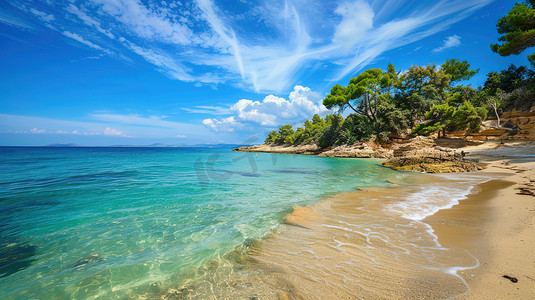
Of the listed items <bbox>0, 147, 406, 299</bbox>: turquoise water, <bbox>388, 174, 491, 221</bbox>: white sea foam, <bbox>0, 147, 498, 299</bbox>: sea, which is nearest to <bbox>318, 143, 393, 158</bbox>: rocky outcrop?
<bbox>388, 174, 491, 221</bbox>: white sea foam

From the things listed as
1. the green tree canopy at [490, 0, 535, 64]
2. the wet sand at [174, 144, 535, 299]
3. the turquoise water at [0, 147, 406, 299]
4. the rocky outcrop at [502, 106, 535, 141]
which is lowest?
the turquoise water at [0, 147, 406, 299]

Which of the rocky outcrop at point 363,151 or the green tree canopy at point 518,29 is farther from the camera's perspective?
the rocky outcrop at point 363,151

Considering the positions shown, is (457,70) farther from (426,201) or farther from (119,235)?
(119,235)

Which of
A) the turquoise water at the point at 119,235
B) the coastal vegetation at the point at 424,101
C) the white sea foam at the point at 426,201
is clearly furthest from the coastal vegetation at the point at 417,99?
the turquoise water at the point at 119,235

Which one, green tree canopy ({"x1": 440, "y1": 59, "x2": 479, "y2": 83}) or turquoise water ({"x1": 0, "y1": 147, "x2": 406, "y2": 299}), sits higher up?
green tree canopy ({"x1": 440, "y1": 59, "x2": 479, "y2": 83})

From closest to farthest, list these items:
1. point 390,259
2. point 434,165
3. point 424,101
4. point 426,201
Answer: point 390,259 → point 426,201 → point 434,165 → point 424,101

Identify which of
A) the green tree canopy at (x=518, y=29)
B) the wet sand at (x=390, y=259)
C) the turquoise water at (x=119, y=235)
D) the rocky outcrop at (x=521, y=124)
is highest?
the green tree canopy at (x=518, y=29)

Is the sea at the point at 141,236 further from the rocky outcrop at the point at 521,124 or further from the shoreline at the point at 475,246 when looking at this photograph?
the rocky outcrop at the point at 521,124

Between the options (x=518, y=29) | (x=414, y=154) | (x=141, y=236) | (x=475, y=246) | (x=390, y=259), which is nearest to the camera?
(x=390, y=259)

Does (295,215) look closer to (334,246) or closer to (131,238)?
(334,246)

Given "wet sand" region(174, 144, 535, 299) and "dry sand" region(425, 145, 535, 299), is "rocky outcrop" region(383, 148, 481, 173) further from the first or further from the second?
"wet sand" region(174, 144, 535, 299)

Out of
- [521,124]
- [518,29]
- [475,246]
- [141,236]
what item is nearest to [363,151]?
[521,124]

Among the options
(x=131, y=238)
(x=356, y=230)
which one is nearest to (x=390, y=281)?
(x=356, y=230)

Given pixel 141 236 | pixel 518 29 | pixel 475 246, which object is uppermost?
pixel 518 29
